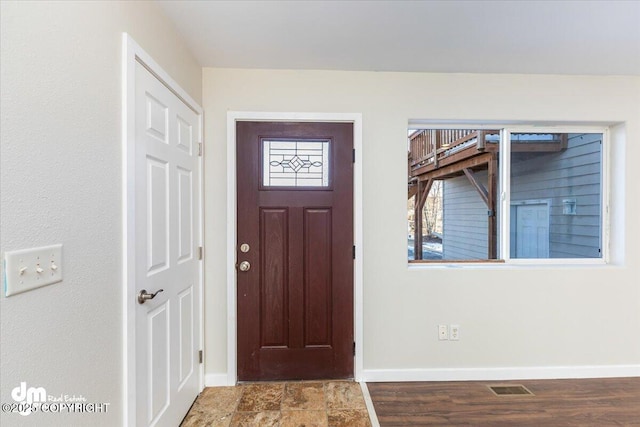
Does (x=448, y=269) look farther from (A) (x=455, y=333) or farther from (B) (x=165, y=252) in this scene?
(B) (x=165, y=252)

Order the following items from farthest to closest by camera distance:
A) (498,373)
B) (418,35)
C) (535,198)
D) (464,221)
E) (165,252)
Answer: (464,221) < (535,198) < (498,373) < (418,35) < (165,252)

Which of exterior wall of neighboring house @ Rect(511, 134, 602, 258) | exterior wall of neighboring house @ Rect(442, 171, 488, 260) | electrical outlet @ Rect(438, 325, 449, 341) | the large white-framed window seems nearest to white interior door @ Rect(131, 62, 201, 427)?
the large white-framed window

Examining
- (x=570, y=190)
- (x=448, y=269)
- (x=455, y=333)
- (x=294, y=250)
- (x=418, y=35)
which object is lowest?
(x=455, y=333)

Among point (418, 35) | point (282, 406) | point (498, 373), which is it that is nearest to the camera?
point (418, 35)

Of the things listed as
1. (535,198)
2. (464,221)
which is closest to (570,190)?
(535,198)

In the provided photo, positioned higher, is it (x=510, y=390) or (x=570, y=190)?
(x=570, y=190)

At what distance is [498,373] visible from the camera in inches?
88.4

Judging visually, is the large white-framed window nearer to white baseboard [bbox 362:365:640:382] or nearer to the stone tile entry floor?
white baseboard [bbox 362:365:640:382]

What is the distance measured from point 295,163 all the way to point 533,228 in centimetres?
202

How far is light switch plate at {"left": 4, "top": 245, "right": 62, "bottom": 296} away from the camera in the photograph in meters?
0.79

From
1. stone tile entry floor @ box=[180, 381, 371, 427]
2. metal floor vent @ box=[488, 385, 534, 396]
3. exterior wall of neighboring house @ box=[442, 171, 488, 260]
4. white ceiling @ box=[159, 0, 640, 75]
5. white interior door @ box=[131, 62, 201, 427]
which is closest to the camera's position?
white interior door @ box=[131, 62, 201, 427]

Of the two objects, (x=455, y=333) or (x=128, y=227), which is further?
(x=455, y=333)

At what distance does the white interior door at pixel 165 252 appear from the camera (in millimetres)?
1390

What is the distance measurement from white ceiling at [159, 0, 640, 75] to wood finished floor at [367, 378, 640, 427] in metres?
2.34
